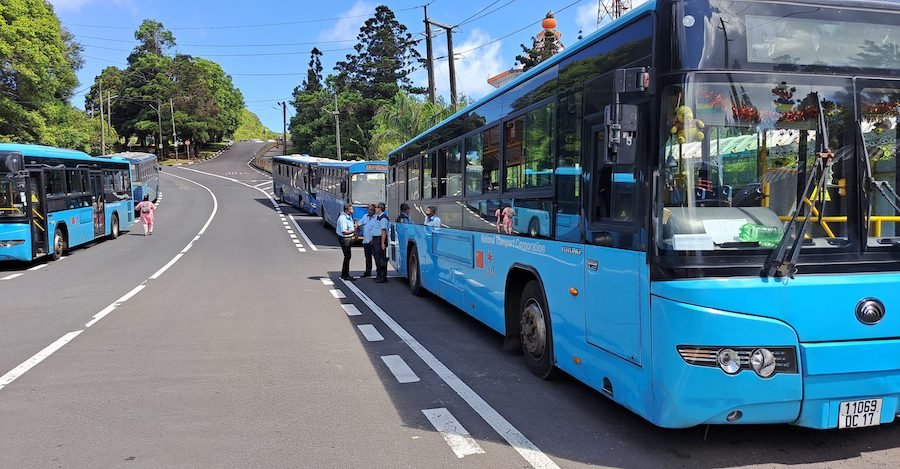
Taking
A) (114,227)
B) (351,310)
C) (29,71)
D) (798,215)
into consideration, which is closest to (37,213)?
(114,227)

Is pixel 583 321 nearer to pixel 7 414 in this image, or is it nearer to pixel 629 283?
pixel 629 283

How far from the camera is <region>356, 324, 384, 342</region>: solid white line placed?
833 cm

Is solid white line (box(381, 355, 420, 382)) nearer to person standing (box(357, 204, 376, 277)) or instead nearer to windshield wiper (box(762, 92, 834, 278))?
windshield wiper (box(762, 92, 834, 278))

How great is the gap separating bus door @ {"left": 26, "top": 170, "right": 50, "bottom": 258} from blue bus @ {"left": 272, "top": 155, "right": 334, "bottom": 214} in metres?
16.2

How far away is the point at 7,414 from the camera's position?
5395 millimetres

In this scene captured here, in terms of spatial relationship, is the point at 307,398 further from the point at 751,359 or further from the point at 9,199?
the point at 9,199

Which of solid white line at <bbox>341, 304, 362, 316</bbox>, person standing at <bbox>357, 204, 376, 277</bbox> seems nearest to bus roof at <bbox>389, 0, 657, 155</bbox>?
solid white line at <bbox>341, 304, 362, 316</bbox>

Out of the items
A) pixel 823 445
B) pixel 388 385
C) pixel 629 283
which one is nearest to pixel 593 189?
pixel 629 283

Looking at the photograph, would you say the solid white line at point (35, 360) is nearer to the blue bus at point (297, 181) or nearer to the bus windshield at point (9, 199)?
the bus windshield at point (9, 199)

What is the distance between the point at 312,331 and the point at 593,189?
535cm

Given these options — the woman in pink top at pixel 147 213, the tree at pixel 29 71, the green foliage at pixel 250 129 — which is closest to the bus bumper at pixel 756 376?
the woman in pink top at pixel 147 213

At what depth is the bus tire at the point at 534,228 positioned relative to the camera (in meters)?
5.95

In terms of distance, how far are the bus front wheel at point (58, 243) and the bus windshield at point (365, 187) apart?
937cm

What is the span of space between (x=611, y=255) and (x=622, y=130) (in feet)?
3.04
